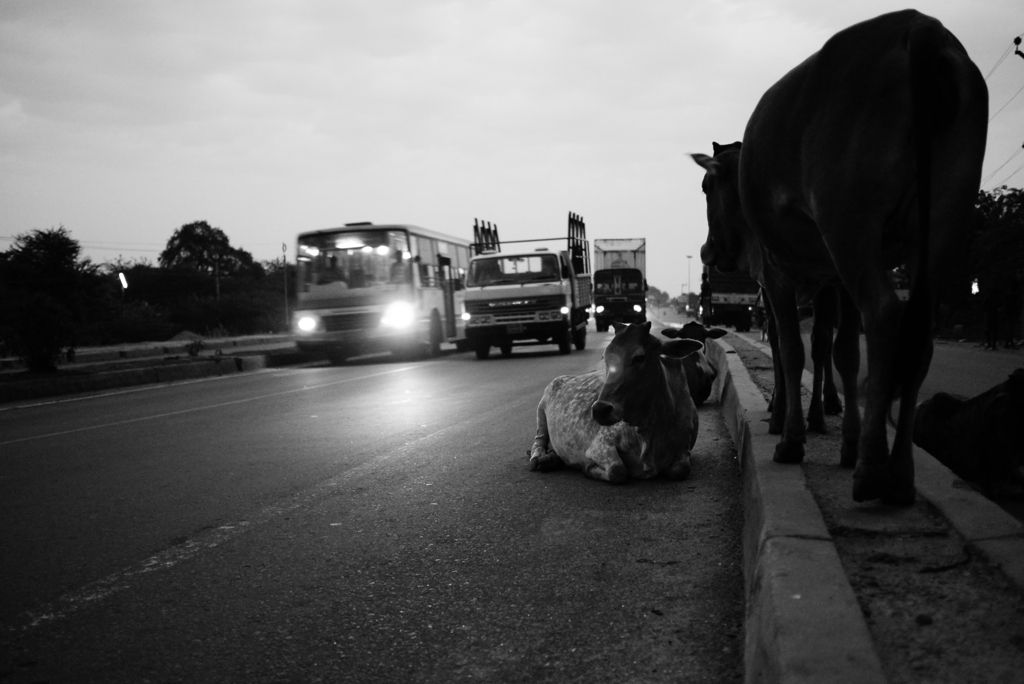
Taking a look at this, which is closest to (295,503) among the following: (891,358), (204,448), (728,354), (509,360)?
(204,448)

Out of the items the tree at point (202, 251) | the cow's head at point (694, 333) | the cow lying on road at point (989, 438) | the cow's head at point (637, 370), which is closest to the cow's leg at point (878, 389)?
the cow's head at point (637, 370)

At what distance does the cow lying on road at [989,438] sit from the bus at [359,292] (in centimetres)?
1700

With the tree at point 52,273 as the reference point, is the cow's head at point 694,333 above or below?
below

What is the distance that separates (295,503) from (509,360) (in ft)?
48.3

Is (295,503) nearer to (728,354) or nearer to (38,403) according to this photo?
(728,354)

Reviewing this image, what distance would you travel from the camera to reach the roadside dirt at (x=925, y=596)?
2066mm

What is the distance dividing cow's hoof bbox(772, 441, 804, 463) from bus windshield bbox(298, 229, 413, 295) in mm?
19087

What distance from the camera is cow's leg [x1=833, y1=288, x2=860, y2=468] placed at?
4094mm

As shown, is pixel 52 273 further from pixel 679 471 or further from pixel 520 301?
pixel 679 471

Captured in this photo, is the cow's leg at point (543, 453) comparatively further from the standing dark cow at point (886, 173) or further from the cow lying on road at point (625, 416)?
the standing dark cow at point (886, 173)

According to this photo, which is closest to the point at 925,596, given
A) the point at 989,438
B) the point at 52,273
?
the point at 989,438

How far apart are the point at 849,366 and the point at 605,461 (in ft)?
5.69

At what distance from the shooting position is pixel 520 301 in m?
21.1

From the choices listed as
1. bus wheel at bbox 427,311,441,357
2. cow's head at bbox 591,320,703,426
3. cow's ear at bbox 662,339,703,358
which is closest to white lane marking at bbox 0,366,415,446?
cow's head at bbox 591,320,703,426
